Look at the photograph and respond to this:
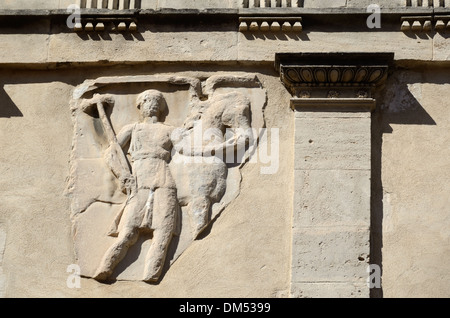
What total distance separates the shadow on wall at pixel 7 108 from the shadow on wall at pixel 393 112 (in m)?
3.27

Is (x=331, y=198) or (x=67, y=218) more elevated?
(x=331, y=198)

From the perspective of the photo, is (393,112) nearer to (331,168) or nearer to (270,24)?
(331,168)

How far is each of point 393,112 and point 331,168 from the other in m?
0.82

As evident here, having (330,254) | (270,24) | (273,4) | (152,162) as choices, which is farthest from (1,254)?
(273,4)

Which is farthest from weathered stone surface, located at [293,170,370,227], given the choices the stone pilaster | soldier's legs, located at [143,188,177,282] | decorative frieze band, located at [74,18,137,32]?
decorative frieze band, located at [74,18,137,32]

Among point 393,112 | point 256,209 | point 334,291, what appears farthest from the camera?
point 393,112

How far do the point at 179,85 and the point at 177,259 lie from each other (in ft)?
5.38

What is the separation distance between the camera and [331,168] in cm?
1108

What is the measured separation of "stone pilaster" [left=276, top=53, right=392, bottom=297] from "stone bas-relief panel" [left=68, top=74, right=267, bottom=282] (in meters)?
0.48

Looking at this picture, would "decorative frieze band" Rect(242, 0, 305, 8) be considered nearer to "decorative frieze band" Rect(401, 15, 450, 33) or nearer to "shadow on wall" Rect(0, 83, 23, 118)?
"decorative frieze band" Rect(401, 15, 450, 33)

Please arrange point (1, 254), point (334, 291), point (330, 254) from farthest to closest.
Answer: point (1, 254) < point (330, 254) < point (334, 291)

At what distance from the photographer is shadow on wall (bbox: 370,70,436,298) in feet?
36.4

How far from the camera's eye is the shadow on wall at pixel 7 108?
38.3 ft
